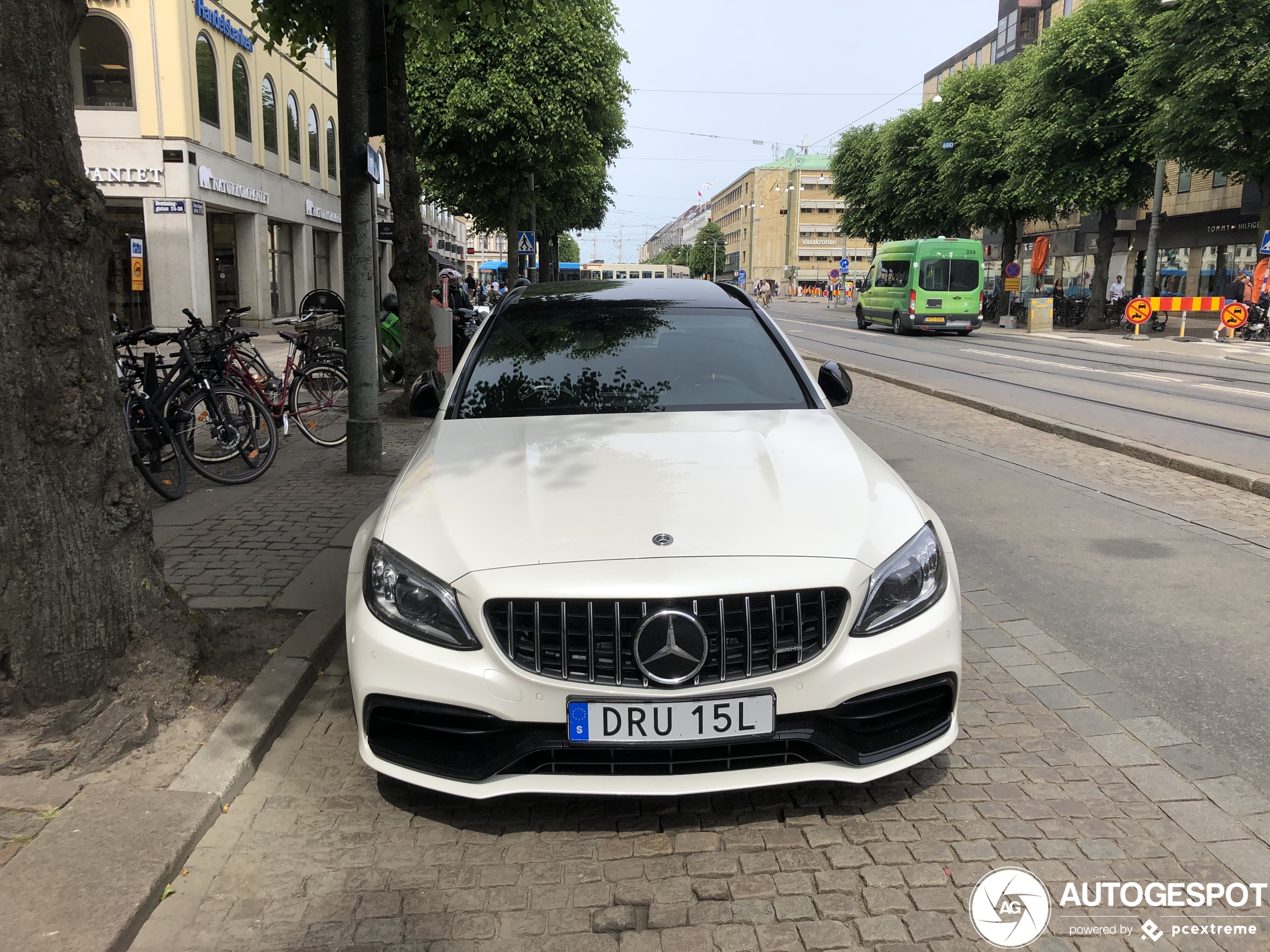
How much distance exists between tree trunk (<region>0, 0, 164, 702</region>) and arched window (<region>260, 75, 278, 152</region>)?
93.3 feet

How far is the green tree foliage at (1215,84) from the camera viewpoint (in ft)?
82.2

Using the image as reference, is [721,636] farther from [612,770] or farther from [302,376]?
[302,376]

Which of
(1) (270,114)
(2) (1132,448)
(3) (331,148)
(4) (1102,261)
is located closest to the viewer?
(2) (1132,448)

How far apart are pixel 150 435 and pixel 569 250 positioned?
148891mm

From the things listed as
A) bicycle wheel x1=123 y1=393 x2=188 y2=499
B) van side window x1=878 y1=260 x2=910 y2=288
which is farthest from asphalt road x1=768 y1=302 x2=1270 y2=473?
bicycle wheel x1=123 y1=393 x2=188 y2=499

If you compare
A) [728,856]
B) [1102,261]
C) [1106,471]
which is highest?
[1102,261]

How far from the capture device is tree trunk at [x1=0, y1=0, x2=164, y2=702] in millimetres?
3033

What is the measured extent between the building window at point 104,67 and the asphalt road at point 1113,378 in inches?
669

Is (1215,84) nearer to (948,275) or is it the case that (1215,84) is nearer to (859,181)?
(948,275)

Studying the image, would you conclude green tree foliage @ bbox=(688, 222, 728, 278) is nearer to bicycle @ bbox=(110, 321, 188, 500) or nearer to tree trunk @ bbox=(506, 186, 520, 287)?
tree trunk @ bbox=(506, 186, 520, 287)

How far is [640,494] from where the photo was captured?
3043 mm

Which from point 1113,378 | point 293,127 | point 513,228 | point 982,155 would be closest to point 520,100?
point 513,228

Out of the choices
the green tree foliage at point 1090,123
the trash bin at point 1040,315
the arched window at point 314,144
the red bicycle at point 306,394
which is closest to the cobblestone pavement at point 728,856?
the red bicycle at point 306,394

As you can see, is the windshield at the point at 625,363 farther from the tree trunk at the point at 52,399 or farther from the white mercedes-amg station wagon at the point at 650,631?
the tree trunk at the point at 52,399
